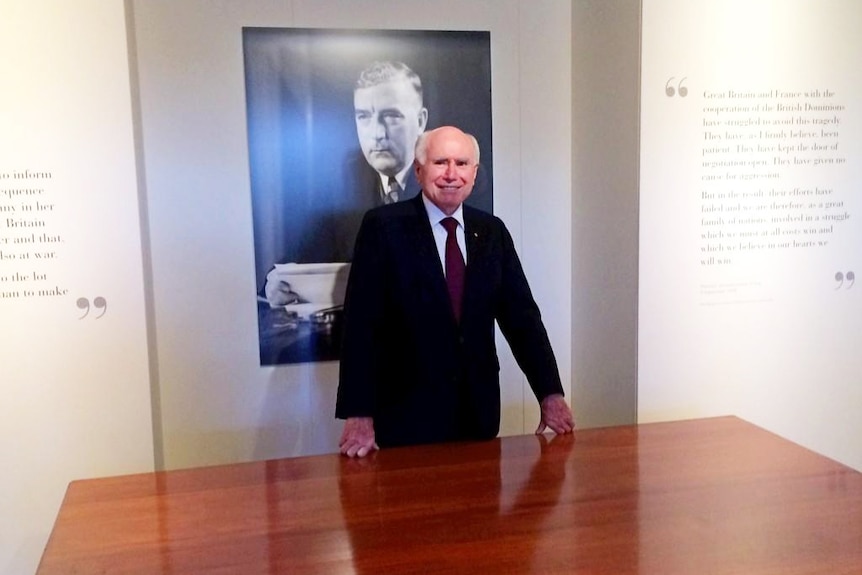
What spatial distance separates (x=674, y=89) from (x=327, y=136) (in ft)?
3.58

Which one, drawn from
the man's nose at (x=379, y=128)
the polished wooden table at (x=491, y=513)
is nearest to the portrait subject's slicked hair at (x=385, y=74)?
the man's nose at (x=379, y=128)

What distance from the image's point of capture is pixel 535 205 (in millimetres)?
2707

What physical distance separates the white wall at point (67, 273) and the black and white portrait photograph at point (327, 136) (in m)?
0.49

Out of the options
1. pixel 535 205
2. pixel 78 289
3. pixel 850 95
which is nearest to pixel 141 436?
pixel 78 289

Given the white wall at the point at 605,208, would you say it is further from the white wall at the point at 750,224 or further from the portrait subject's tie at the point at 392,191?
the portrait subject's tie at the point at 392,191

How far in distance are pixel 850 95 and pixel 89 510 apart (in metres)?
2.44

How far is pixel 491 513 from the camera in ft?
4.55

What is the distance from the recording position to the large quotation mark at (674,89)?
223 cm

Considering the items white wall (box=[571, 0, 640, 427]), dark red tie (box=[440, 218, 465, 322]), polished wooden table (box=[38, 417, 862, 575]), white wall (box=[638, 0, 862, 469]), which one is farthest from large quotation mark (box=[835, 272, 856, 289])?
dark red tie (box=[440, 218, 465, 322])

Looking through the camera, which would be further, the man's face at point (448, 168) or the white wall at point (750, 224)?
the white wall at point (750, 224)

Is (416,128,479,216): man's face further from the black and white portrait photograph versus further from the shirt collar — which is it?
the black and white portrait photograph

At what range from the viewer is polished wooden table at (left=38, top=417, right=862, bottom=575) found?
47.9 inches

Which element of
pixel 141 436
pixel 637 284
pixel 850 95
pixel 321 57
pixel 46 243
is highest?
pixel 321 57

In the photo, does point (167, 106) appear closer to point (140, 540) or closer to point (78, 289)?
point (78, 289)
